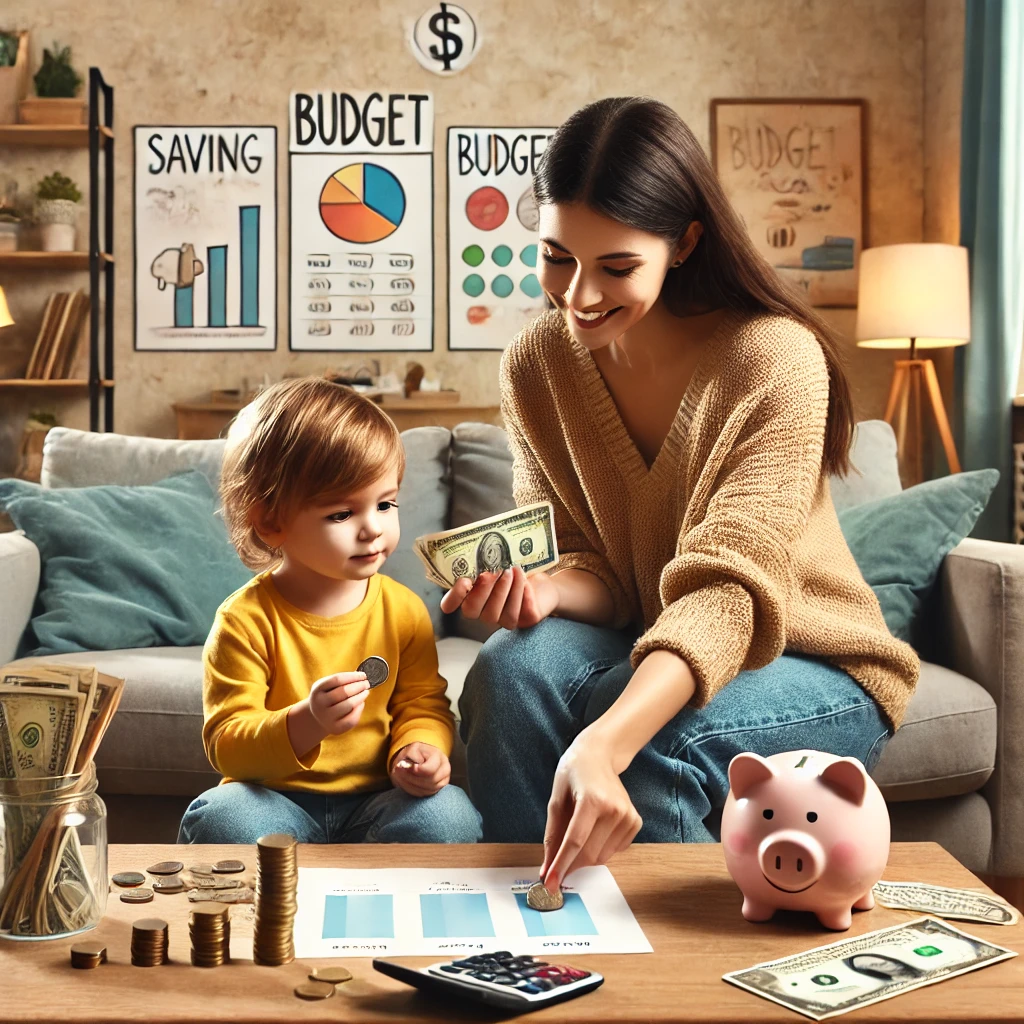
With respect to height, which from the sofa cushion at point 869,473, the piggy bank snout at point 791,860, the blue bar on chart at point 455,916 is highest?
the sofa cushion at point 869,473

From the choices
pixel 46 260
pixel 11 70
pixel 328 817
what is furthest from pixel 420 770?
pixel 11 70

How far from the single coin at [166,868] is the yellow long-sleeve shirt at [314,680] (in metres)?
0.21

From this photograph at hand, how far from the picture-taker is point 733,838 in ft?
3.25

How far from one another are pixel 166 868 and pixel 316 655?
381 mm

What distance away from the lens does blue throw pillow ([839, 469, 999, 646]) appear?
2.15 meters

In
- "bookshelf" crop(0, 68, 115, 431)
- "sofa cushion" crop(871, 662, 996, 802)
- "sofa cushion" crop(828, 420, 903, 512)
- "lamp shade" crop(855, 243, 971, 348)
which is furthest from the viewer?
"bookshelf" crop(0, 68, 115, 431)

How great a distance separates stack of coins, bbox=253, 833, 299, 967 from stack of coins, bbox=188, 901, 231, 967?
2cm

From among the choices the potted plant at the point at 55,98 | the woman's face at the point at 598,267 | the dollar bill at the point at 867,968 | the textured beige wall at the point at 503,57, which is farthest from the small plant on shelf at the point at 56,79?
the dollar bill at the point at 867,968

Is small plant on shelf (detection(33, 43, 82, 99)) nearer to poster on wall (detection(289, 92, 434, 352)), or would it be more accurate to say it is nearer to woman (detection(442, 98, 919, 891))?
poster on wall (detection(289, 92, 434, 352))

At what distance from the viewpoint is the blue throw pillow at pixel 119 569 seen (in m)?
2.24

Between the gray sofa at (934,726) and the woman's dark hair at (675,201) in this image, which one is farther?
the gray sofa at (934,726)

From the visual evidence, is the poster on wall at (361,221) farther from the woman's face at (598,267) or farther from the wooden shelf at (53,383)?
the woman's face at (598,267)

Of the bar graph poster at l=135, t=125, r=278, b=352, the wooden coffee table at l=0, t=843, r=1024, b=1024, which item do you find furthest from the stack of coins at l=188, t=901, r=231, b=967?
the bar graph poster at l=135, t=125, r=278, b=352

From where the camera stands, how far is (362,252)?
4652 mm
